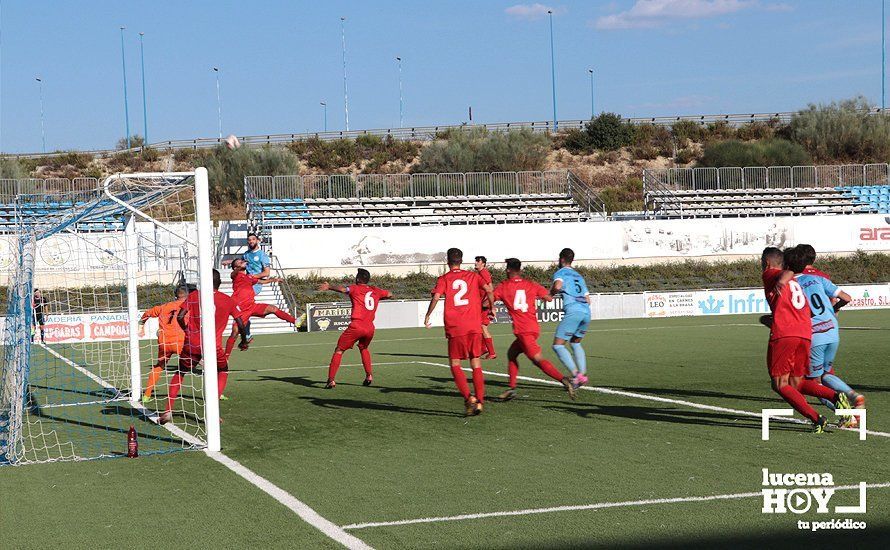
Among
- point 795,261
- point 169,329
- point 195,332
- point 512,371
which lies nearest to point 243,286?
point 169,329

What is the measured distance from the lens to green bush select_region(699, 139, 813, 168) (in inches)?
2464

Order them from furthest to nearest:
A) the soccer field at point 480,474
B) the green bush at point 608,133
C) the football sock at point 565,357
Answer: the green bush at point 608,133
the football sock at point 565,357
the soccer field at point 480,474

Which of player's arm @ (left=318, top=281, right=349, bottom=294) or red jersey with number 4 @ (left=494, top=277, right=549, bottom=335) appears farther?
player's arm @ (left=318, top=281, right=349, bottom=294)

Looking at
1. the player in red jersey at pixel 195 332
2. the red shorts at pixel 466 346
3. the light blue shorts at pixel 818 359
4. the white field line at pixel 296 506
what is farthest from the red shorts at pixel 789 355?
the player in red jersey at pixel 195 332

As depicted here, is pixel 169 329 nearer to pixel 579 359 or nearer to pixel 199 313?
pixel 199 313

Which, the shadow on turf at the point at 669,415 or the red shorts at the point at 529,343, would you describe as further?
the red shorts at the point at 529,343

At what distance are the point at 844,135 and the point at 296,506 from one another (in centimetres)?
6656

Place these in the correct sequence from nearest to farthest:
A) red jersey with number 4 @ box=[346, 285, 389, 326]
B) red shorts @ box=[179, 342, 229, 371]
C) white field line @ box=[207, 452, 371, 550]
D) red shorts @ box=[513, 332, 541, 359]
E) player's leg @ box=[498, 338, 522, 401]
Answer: white field line @ box=[207, 452, 371, 550] → red shorts @ box=[179, 342, 229, 371] → red shorts @ box=[513, 332, 541, 359] → player's leg @ box=[498, 338, 522, 401] → red jersey with number 4 @ box=[346, 285, 389, 326]

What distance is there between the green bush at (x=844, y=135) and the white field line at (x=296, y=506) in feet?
211

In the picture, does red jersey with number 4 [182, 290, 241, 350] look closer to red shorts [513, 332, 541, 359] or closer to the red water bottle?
the red water bottle

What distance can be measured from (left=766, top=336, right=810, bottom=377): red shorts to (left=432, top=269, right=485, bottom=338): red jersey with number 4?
3.51 m

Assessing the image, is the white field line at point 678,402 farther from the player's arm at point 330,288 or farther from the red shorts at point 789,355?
the player's arm at point 330,288

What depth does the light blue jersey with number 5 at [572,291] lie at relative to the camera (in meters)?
13.2

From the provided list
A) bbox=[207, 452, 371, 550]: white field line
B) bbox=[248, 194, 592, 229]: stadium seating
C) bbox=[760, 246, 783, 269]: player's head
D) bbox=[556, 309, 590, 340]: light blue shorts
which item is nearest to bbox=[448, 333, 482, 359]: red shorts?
bbox=[556, 309, 590, 340]: light blue shorts
